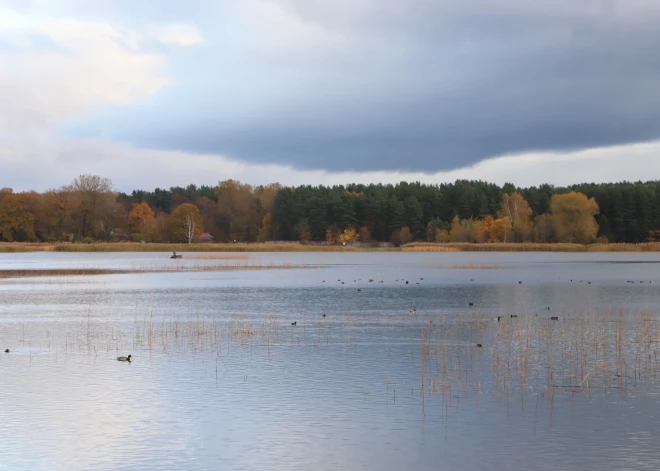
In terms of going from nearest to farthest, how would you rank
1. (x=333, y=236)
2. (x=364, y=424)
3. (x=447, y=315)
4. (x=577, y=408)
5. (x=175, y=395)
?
(x=364, y=424)
(x=577, y=408)
(x=175, y=395)
(x=447, y=315)
(x=333, y=236)

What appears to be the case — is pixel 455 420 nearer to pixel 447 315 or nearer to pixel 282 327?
pixel 282 327

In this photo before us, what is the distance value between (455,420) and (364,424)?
165 centimetres

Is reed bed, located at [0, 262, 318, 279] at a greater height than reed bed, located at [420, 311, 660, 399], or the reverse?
reed bed, located at [0, 262, 318, 279]

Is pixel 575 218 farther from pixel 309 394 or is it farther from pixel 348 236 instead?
pixel 309 394

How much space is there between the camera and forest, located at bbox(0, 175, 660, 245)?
12900 cm

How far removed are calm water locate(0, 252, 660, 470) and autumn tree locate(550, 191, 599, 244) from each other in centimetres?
8747

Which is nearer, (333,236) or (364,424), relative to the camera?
(364,424)

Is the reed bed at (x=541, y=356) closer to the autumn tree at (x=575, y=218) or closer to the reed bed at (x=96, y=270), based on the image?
the reed bed at (x=96, y=270)

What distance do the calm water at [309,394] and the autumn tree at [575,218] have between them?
87.5 m

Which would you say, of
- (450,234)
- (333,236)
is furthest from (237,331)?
(333,236)

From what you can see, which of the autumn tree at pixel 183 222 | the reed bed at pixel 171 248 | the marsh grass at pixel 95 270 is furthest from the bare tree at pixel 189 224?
the marsh grass at pixel 95 270

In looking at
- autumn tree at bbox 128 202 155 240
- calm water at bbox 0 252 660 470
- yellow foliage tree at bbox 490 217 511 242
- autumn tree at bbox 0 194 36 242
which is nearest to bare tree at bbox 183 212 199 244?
autumn tree at bbox 128 202 155 240

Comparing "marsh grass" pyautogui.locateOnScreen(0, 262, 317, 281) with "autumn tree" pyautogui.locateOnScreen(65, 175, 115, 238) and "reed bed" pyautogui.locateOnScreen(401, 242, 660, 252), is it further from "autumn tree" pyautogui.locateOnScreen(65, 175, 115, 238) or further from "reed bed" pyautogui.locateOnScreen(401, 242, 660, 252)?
"autumn tree" pyautogui.locateOnScreen(65, 175, 115, 238)

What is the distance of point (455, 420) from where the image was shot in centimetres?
1391
